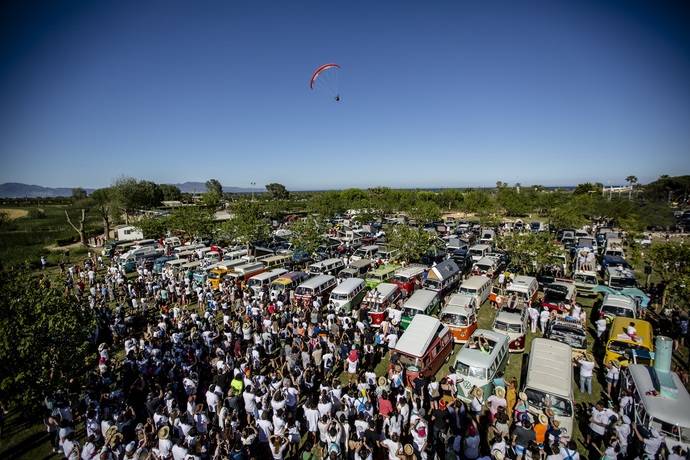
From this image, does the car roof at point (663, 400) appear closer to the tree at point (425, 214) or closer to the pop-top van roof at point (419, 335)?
the pop-top van roof at point (419, 335)

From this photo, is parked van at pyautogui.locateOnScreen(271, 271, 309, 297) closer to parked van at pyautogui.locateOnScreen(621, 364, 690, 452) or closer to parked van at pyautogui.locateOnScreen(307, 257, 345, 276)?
parked van at pyautogui.locateOnScreen(307, 257, 345, 276)

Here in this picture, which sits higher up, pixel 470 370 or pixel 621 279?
pixel 470 370

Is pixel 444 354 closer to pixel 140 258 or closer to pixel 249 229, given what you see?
pixel 249 229

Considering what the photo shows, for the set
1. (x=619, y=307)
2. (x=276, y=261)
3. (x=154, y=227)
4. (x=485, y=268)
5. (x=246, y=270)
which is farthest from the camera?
(x=154, y=227)

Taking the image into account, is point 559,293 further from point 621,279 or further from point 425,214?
point 425,214

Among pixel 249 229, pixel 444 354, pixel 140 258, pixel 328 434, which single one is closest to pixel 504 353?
pixel 444 354

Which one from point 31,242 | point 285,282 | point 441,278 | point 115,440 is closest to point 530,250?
point 441,278

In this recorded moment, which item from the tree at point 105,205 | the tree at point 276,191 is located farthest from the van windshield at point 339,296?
the tree at point 276,191
